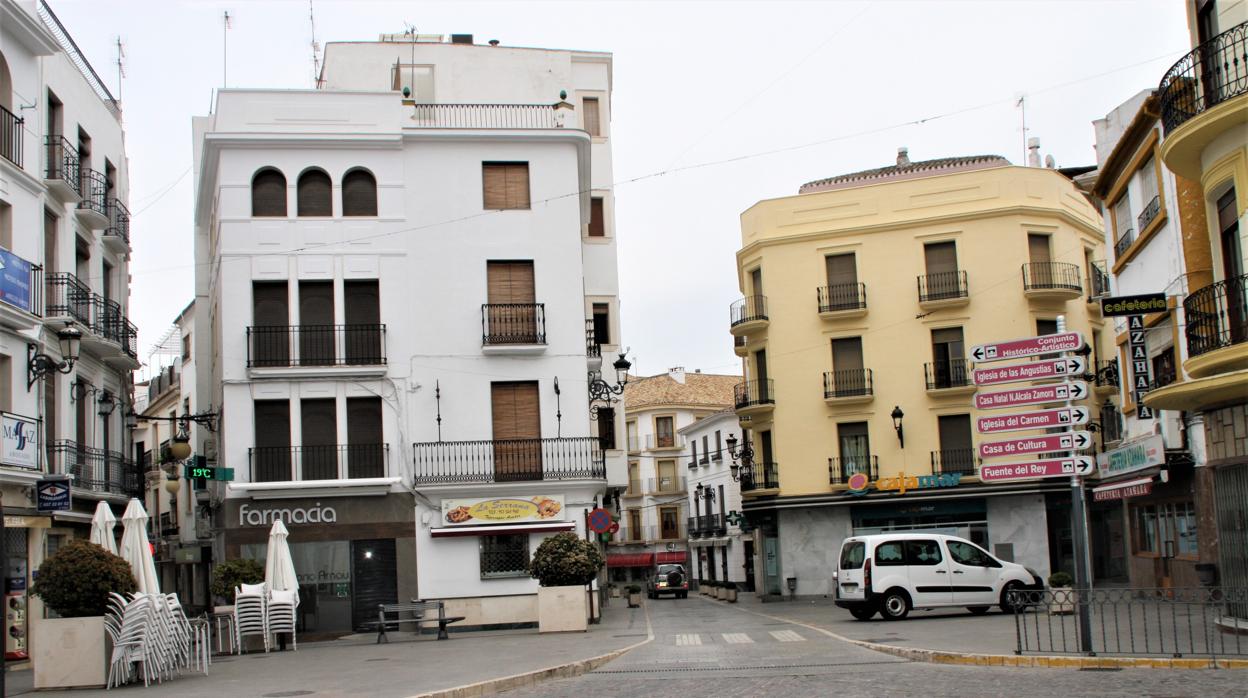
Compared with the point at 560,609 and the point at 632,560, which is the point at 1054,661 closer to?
the point at 560,609

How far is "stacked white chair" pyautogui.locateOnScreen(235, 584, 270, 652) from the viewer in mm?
22297

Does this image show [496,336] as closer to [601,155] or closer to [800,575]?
[601,155]

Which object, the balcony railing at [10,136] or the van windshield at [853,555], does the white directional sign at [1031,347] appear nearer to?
the van windshield at [853,555]

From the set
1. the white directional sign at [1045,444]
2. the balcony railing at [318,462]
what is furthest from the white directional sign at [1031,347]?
the balcony railing at [318,462]

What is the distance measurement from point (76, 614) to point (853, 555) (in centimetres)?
1537

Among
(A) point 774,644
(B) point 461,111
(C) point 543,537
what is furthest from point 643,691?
(B) point 461,111

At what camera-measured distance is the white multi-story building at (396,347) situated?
2759 cm

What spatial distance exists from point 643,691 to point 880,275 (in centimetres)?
2993

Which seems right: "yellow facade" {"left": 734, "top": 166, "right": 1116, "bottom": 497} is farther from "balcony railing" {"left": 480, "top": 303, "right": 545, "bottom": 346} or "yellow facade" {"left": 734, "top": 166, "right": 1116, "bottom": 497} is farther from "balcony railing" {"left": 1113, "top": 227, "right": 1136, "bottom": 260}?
"balcony railing" {"left": 480, "top": 303, "right": 545, "bottom": 346}

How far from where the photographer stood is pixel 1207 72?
56.3ft

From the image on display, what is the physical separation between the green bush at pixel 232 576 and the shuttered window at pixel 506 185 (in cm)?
1029

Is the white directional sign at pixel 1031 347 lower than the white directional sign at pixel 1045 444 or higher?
higher

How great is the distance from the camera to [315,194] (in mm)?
28875

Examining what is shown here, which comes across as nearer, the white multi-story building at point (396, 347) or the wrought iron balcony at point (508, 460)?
the white multi-story building at point (396, 347)
